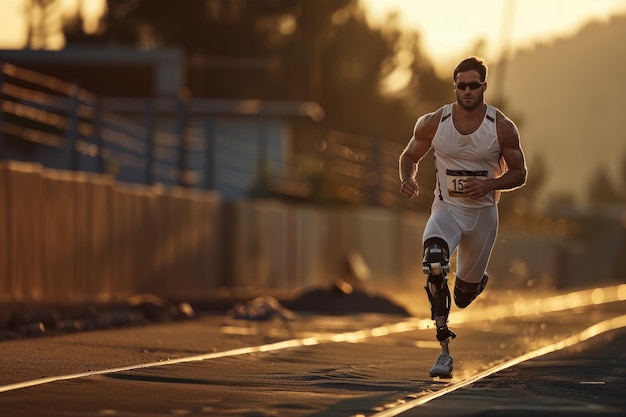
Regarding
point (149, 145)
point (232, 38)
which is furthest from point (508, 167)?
point (232, 38)

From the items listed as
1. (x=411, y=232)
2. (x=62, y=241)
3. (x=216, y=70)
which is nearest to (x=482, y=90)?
(x=62, y=241)

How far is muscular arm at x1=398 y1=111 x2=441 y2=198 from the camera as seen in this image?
14.0 m

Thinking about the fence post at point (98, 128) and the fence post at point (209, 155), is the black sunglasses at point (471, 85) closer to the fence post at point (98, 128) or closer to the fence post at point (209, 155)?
the fence post at point (98, 128)

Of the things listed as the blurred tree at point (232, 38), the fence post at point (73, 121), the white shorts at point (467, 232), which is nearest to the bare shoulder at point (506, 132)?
the white shorts at point (467, 232)

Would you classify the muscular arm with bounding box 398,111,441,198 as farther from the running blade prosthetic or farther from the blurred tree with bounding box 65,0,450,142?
the blurred tree with bounding box 65,0,450,142

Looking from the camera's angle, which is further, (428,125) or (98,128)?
(98,128)

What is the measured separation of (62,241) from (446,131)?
947cm

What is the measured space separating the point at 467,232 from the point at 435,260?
612mm

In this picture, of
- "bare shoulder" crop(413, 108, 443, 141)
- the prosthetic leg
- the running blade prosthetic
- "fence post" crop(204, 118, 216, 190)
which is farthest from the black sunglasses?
"fence post" crop(204, 118, 216, 190)

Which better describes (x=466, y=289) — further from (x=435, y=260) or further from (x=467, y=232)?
(x=435, y=260)

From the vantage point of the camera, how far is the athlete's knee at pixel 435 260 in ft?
44.3

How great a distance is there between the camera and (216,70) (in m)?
62.8

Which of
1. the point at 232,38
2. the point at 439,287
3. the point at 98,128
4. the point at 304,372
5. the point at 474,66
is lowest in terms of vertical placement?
the point at 304,372

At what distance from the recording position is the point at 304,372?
13680mm
